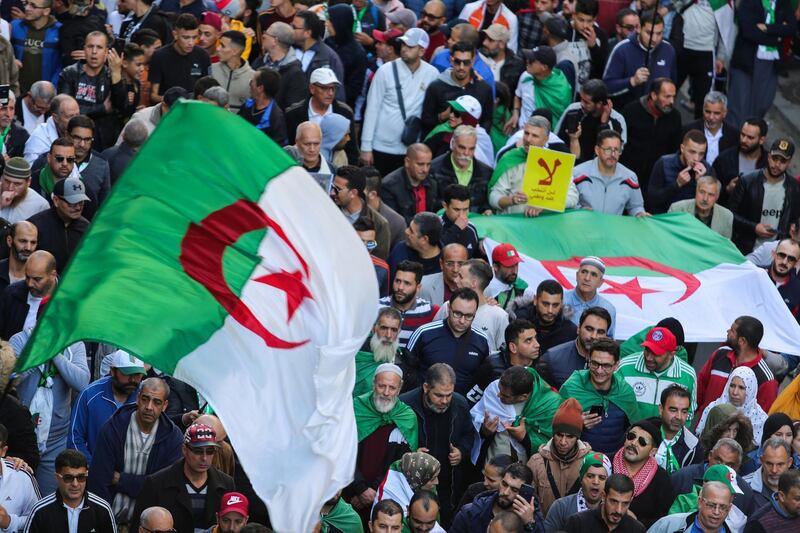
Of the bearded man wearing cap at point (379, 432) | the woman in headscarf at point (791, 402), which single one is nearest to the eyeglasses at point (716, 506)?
the bearded man wearing cap at point (379, 432)

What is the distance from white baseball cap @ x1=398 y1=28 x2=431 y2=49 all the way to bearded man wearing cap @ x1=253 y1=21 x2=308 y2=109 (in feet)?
3.33

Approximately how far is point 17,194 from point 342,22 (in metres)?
4.84

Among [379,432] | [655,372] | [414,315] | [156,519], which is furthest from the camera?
[414,315]

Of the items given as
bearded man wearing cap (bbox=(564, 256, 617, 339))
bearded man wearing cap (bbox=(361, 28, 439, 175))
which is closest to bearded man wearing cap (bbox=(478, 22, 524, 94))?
bearded man wearing cap (bbox=(361, 28, 439, 175))

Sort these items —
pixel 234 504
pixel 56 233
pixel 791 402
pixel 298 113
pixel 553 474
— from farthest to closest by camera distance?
1. pixel 298 113
2. pixel 56 233
3. pixel 791 402
4. pixel 553 474
5. pixel 234 504

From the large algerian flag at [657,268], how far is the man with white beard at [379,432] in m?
2.83

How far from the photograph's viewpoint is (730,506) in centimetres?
1129

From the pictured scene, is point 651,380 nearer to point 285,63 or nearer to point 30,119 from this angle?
point 285,63

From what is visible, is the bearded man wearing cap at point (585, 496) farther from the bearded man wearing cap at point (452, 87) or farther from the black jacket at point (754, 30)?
the black jacket at point (754, 30)

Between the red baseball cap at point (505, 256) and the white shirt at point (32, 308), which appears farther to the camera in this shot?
the red baseball cap at point (505, 256)

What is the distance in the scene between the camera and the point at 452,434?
1227 cm

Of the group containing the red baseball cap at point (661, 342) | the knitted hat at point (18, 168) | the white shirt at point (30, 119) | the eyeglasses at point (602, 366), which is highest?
the red baseball cap at point (661, 342)

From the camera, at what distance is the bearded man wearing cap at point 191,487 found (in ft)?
36.8

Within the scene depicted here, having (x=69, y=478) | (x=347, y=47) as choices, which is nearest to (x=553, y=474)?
(x=69, y=478)
